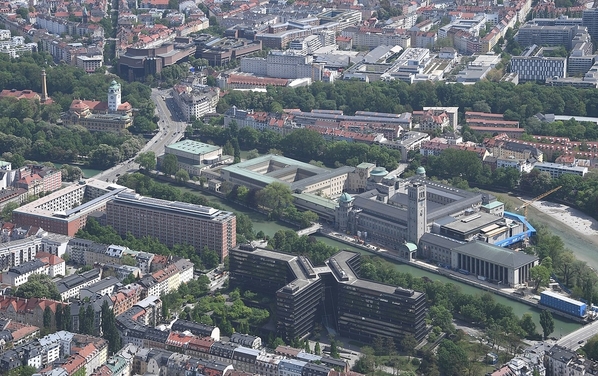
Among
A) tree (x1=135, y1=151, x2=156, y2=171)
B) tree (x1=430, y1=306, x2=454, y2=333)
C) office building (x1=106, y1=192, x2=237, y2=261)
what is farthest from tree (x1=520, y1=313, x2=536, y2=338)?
tree (x1=135, y1=151, x2=156, y2=171)

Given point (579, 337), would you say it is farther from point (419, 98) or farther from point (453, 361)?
point (419, 98)

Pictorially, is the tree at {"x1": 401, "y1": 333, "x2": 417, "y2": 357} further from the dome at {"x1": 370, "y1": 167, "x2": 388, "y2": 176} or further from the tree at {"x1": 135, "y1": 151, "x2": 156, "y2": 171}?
the tree at {"x1": 135, "y1": 151, "x2": 156, "y2": 171}

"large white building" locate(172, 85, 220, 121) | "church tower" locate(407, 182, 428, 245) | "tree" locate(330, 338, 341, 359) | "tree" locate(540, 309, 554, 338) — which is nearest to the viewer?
"tree" locate(330, 338, 341, 359)

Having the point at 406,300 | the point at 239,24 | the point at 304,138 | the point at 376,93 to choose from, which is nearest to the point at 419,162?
the point at 304,138

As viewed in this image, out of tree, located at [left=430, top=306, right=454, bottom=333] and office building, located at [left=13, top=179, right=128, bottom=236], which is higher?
office building, located at [left=13, top=179, right=128, bottom=236]

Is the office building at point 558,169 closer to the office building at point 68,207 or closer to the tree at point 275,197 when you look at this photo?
the tree at point 275,197

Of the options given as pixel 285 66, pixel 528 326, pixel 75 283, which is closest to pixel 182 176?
pixel 75 283
